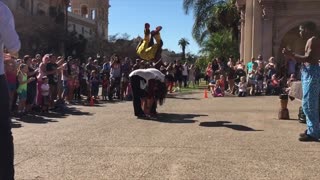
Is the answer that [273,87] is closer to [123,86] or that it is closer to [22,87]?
[123,86]

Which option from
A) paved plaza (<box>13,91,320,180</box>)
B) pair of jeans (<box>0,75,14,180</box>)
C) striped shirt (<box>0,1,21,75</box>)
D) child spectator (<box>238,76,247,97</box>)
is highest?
striped shirt (<box>0,1,21,75</box>)

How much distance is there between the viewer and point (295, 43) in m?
26.6

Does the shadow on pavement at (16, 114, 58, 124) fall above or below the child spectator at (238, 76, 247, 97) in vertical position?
below

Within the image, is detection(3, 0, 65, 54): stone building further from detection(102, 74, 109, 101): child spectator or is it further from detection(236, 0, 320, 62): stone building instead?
detection(102, 74, 109, 101): child spectator

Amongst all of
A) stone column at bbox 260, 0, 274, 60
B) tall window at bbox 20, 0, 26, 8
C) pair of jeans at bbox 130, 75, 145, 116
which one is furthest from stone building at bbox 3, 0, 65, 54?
pair of jeans at bbox 130, 75, 145, 116

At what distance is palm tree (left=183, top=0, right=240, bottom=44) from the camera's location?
127 feet

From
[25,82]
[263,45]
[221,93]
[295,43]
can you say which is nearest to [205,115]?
[25,82]

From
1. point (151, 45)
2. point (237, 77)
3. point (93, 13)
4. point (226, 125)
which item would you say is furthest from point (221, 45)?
point (93, 13)

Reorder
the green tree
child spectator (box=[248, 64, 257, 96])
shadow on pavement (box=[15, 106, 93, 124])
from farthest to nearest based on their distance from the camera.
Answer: the green tree, child spectator (box=[248, 64, 257, 96]), shadow on pavement (box=[15, 106, 93, 124])

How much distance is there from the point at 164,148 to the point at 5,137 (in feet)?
11.6

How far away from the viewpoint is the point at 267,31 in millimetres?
25234

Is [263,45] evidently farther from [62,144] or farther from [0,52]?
[0,52]

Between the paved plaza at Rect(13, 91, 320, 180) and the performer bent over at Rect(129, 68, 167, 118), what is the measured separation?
0.37 metres

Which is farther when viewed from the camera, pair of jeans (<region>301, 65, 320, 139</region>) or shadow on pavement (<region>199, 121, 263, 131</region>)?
shadow on pavement (<region>199, 121, 263, 131</region>)
